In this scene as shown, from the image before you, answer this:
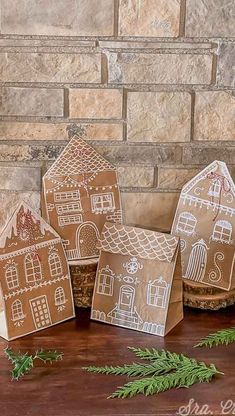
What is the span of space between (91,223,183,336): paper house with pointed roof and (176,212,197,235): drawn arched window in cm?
13

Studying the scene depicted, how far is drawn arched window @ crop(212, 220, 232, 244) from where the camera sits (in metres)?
1.49

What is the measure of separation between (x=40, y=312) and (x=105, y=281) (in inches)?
5.8

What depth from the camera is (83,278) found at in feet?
4.84

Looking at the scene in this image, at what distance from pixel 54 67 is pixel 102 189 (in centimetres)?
28

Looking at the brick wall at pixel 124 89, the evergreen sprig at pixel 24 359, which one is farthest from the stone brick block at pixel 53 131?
the evergreen sprig at pixel 24 359

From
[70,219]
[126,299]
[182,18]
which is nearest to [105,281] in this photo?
[126,299]

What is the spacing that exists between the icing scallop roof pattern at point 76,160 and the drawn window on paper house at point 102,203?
0.19 ft

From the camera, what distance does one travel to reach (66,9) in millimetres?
1463

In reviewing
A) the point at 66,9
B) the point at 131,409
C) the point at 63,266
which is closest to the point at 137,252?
the point at 63,266

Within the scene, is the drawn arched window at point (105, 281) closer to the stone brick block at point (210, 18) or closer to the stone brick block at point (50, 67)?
the stone brick block at point (50, 67)

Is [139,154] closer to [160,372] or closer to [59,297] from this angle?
[59,297]

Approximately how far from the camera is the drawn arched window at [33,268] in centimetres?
139

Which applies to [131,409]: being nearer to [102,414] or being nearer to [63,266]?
[102,414]

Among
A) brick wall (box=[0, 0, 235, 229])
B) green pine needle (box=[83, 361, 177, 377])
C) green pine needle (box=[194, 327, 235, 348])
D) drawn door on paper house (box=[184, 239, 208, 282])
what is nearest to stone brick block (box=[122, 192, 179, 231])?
brick wall (box=[0, 0, 235, 229])
